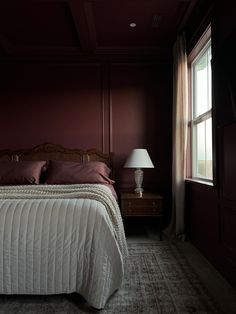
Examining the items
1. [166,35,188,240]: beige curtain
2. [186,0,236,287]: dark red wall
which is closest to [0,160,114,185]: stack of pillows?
[166,35,188,240]: beige curtain

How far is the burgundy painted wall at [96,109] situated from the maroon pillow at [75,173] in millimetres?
519

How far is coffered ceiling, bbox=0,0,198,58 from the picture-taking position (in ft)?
9.91

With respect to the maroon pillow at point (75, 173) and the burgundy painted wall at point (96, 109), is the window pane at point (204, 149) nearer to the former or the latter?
the burgundy painted wall at point (96, 109)

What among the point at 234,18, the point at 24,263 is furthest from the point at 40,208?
the point at 234,18

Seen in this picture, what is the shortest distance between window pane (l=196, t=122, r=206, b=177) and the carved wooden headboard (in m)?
1.26

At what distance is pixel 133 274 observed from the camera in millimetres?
2473

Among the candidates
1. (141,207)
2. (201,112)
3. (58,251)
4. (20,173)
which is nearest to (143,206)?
(141,207)

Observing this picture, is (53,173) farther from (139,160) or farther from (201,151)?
(201,151)

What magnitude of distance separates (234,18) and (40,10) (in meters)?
2.04

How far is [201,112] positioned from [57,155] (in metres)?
2.08

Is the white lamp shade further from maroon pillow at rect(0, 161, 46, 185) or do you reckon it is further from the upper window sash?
maroon pillow at rect(0, 161, 46, 185)

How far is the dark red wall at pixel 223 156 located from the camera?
7.14 feet

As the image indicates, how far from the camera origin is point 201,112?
3.40 m

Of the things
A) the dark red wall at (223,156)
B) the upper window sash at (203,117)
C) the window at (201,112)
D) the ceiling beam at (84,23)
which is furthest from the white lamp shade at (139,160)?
the ceiling beam at (84,23)
